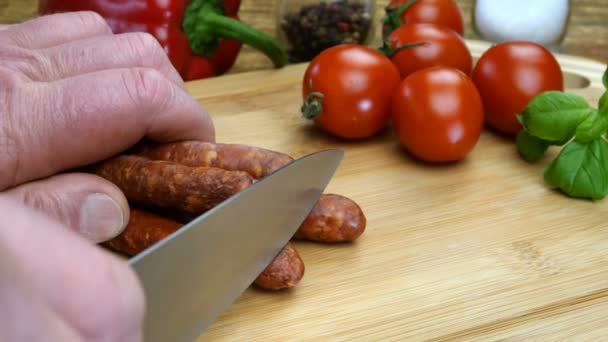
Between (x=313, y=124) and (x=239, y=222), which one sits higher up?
(x=239, y=222)

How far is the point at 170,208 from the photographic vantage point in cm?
106

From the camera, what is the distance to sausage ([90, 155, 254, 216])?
0.98 metres

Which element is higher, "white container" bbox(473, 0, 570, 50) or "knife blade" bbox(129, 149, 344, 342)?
"knife blade" bbox(129, 149, 344, 342)

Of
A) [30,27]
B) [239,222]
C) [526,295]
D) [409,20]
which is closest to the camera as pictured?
[239,222]

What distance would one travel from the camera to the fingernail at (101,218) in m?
0.99

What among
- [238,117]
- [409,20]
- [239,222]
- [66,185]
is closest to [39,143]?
[66,185]

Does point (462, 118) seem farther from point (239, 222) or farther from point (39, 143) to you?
point (39, 143)

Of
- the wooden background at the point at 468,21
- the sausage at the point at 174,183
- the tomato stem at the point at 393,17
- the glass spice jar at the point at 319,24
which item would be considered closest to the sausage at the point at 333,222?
the sausage at the point at 174,183

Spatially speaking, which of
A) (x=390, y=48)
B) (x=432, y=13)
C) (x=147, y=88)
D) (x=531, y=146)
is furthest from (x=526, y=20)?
(x=147, y=88)

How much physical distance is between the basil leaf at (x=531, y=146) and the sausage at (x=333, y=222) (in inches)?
16.7

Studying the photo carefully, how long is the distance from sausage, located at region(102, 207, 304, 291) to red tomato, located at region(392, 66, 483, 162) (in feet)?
1.37

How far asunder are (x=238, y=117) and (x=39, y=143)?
543 millimetres

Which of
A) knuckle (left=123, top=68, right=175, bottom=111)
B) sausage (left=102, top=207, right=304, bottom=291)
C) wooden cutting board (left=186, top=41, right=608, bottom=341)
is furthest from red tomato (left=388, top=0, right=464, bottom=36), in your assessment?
sausage (left=102, top=207, right=304, bottom=291)

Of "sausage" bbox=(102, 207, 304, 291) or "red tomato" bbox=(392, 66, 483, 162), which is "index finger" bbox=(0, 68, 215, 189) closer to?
"sausage" bbox=(102, 207, 304, 291)
